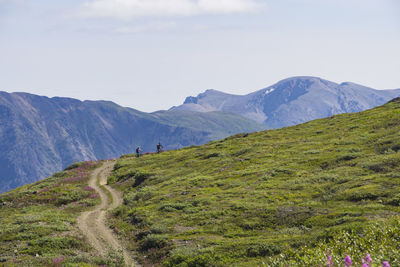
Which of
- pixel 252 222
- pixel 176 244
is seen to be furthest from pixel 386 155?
pixel 176 244

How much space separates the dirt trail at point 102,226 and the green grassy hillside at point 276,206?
1.34 metres

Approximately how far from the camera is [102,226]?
3616cm

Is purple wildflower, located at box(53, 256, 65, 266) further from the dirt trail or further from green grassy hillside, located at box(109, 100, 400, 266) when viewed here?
green grassy hillside, located at box(109, 100, 400, 266)

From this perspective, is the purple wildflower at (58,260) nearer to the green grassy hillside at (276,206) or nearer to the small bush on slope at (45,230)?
the small bush on slope at (45,230)

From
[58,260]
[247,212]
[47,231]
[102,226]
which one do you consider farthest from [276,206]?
[47,231]

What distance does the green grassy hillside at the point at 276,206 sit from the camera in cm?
2106

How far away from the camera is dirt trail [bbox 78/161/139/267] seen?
28797 mm

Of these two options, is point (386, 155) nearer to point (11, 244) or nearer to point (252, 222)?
point (252, 222)

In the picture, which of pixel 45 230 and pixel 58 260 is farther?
pixel 45 230

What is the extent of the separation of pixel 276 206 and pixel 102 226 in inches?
674

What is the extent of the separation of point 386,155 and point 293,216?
19.6m

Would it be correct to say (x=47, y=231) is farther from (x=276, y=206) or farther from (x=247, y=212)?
(x=276, y=206)

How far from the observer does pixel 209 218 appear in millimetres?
32781

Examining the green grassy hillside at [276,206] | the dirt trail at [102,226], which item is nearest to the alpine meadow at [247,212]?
the green grassy hillside at [276,206]
